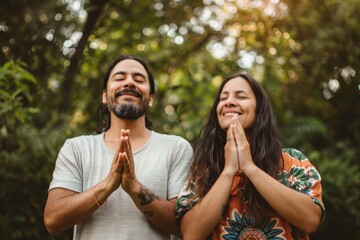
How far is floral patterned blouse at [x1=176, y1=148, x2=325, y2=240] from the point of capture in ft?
9.61

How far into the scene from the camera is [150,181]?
3281 mm

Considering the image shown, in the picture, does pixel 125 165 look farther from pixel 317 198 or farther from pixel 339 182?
pixel 339 182

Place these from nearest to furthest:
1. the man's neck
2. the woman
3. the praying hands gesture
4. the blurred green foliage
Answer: the woman < the praying hands gesture < the man's neck < the blurred green foliage

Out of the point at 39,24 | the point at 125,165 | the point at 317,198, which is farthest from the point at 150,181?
the point at 39,24

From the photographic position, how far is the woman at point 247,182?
2844 millimetres

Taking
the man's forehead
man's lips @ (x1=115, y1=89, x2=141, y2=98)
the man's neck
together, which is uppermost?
the man's forehead

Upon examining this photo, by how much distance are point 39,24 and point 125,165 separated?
127 inches

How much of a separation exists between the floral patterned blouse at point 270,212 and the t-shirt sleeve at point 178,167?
18cm

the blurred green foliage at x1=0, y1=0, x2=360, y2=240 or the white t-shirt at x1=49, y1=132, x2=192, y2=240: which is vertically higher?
the blurred green foliage at x1=0, y1=0, x2=360, y2=240

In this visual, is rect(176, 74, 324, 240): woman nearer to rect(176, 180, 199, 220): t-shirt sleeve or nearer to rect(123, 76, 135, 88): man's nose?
rect(176, 180, 199, 220): t-shirt sleeve

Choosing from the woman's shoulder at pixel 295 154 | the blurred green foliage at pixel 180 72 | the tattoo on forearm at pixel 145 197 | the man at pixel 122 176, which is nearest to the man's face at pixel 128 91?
the man at pixel 122 176

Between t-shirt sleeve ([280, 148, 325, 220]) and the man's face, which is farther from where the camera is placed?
the man's face

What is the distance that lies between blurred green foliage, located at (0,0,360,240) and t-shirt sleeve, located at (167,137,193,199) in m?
1.73

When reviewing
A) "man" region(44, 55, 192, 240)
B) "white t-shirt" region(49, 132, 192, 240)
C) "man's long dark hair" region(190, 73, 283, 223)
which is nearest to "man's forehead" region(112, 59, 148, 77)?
"man" region(44, 55, 192, 240)
